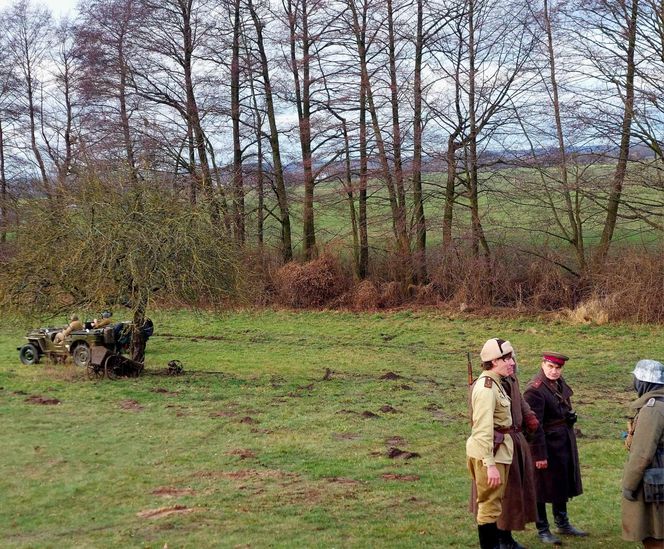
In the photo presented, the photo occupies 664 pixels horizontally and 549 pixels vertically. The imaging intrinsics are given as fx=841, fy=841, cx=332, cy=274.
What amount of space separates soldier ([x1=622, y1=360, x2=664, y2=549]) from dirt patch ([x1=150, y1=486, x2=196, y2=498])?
5.34 meters

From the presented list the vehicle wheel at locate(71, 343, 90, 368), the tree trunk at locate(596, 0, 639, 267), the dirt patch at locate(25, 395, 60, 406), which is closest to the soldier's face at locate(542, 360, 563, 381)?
the dirt patch at locate(25, 395, 60, 406)

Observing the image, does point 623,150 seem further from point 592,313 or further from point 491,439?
point 491,439

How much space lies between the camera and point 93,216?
1911cm

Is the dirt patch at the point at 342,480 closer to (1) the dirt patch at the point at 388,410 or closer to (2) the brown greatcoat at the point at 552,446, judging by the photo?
(2) the brown greatcoat at the point at 552,446

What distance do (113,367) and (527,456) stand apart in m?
14.0

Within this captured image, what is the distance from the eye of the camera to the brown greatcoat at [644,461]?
6453mm

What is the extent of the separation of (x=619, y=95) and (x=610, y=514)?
→ 2189 cm

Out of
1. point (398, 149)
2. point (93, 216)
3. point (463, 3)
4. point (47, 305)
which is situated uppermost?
point (463, 3)

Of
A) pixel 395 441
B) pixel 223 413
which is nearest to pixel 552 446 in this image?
pixel 395 441

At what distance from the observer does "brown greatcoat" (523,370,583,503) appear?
7.99m

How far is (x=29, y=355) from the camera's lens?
75.8 feet

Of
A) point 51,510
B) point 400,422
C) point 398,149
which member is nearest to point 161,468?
point 51,510

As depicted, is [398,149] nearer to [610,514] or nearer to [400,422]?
[400,422]

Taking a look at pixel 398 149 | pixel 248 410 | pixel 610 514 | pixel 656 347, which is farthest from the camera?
pixel 398 149
